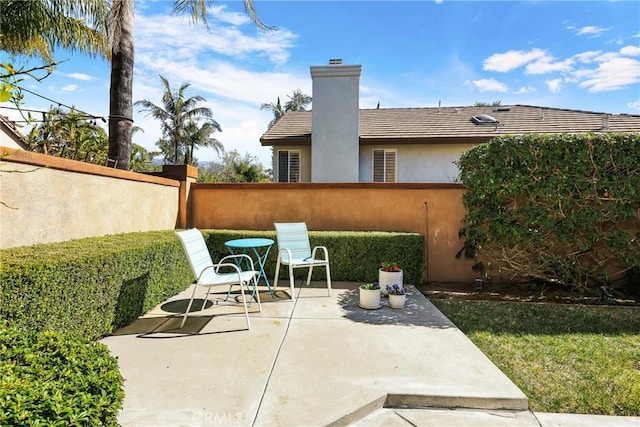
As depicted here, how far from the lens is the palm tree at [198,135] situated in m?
28.4

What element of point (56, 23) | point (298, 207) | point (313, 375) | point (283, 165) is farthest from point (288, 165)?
point (313, 375)

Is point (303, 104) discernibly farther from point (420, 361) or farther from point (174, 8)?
point (420, 361)

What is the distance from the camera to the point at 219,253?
6672mm

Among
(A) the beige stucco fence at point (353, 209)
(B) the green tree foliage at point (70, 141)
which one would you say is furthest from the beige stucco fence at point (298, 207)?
(B) the green tree foliage at point (70, 141)

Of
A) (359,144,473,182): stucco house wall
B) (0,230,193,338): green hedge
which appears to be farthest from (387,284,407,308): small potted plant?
(359,144,473,182): stucco house wall

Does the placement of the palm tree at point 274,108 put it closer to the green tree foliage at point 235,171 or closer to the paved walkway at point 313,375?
the green tree foliage at point 235,171

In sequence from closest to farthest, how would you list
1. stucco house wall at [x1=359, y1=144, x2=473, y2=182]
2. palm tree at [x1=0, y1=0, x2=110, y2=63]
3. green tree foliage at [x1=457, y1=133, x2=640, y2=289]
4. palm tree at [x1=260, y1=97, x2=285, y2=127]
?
green tree foliage at [x1=457, y1=133, x2=640, y2=289] < palm tree at [x1=0, y1=0, x2=110, y2=63] < stucco house wall at [x1=359, y1=144, x2=473, y2=182] < palm tree at [x1=260, y1=97, x2=285, y2=127]

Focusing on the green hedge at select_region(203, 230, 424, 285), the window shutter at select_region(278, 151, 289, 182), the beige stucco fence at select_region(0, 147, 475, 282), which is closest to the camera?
the beige stucco fence at select_region(0, 147, 475, 282)

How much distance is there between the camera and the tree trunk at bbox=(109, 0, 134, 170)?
6727 mm

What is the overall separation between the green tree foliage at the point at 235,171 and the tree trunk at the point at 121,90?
59.1 ft

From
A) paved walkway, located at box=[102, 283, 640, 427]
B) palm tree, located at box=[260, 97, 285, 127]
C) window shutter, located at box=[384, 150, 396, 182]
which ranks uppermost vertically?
palm tree, located at box=[260, 97, 285, 127]

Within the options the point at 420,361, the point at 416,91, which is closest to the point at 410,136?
the point at 416,91

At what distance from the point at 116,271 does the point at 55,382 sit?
2.57 meters

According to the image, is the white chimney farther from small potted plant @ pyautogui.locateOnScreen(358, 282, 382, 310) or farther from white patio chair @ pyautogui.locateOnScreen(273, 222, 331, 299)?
small potted plant @ pyautogui.locateOnScreen(358, 282, 382, 310)
